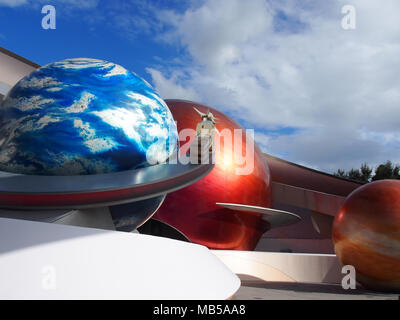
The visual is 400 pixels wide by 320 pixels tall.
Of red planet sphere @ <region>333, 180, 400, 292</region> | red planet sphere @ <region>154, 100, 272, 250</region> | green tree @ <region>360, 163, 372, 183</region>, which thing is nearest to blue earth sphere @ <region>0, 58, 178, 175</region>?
red planet sphere @ <region>333, 180, 400, 292</region>

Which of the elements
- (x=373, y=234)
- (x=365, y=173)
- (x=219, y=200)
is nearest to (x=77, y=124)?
(x=373, y=234)

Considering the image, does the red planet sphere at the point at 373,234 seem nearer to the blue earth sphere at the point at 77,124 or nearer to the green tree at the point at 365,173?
the blue earth sphere at the point at 77,124

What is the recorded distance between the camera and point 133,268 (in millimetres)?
3436

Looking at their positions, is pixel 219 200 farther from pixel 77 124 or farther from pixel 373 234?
pixel 77 124

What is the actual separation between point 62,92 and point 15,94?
83cm

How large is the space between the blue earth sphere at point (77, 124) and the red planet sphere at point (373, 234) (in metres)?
4.32

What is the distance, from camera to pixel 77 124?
4.99 meters

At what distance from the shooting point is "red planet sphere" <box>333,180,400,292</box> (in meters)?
6.82

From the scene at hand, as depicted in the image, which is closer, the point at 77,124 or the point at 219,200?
the point at 77,124

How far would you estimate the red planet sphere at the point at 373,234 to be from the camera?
6.82 m

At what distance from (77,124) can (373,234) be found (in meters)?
5.73

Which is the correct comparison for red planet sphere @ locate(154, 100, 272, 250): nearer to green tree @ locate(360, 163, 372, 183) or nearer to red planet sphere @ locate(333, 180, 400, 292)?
→ red planet sphere @ locate(333, 180, 400, 292)

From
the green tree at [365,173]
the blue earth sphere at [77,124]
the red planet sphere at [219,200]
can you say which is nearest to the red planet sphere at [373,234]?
the red planet sphere at [219,200]
